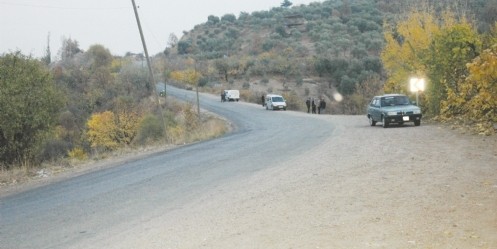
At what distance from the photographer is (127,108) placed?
68.1 metres

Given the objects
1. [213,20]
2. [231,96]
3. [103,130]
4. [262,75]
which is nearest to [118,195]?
[103,130]

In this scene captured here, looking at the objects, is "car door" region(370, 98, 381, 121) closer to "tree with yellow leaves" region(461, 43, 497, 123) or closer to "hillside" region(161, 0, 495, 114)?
"tree with yellow leaves" region(461, 43, 497, 123)

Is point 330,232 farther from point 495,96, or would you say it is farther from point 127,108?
point 127,108

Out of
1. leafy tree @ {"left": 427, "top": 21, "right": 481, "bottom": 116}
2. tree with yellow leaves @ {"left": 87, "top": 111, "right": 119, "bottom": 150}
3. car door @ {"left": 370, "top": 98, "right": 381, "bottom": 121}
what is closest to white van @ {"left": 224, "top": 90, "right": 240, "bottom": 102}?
tree with yellow leaves @ {"left": 87, "top": 111, "right": 119, "bottom": 150}

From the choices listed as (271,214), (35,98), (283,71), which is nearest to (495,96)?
(271,214)

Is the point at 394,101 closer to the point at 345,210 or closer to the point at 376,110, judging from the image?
the point at 376,110

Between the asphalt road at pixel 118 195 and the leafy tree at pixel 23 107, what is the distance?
364 inches

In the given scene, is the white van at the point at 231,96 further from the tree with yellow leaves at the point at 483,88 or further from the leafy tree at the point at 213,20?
the leafy tree at the point at 213,20

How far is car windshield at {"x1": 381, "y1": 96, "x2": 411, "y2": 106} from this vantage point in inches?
1011

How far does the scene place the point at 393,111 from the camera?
80.0 ft

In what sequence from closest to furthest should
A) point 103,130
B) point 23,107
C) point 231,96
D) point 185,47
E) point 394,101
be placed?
point 23,107 < point 394,101 < point 103,130 < point 231,96 < point 185,47

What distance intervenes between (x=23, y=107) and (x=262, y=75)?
232 feet

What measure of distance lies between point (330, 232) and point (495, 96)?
13215 millimetres

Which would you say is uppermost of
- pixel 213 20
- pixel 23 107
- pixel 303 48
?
pixel 213 20
